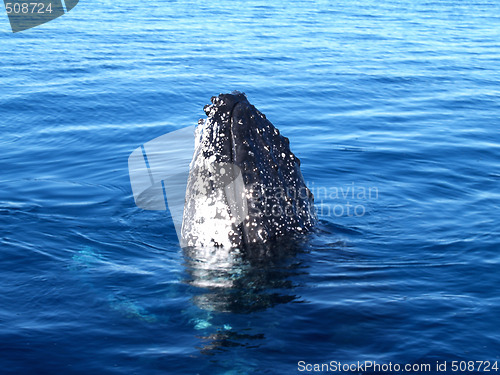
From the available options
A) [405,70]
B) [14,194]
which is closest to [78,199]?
[14,194]

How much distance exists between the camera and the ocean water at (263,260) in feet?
18.0

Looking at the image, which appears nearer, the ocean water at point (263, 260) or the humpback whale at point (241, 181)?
the ocean water at point (263, 260)

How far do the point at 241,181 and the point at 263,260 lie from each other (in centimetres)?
88

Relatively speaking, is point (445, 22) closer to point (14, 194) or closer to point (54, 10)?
point (54, 10)

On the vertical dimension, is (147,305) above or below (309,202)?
below

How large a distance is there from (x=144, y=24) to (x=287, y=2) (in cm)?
1312

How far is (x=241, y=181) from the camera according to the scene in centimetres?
661

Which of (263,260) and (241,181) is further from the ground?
(241,181)

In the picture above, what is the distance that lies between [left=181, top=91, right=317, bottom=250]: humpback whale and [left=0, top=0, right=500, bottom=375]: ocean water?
1.18ft

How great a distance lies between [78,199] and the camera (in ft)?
32.0

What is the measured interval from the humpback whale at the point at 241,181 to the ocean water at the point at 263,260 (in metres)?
0.36

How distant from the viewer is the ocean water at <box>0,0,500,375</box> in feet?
18.0

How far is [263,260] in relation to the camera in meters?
6.64

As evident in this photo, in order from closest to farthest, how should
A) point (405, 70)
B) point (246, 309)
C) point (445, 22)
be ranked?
point (246, 309)
point (405, 70)
point (445, 22)
